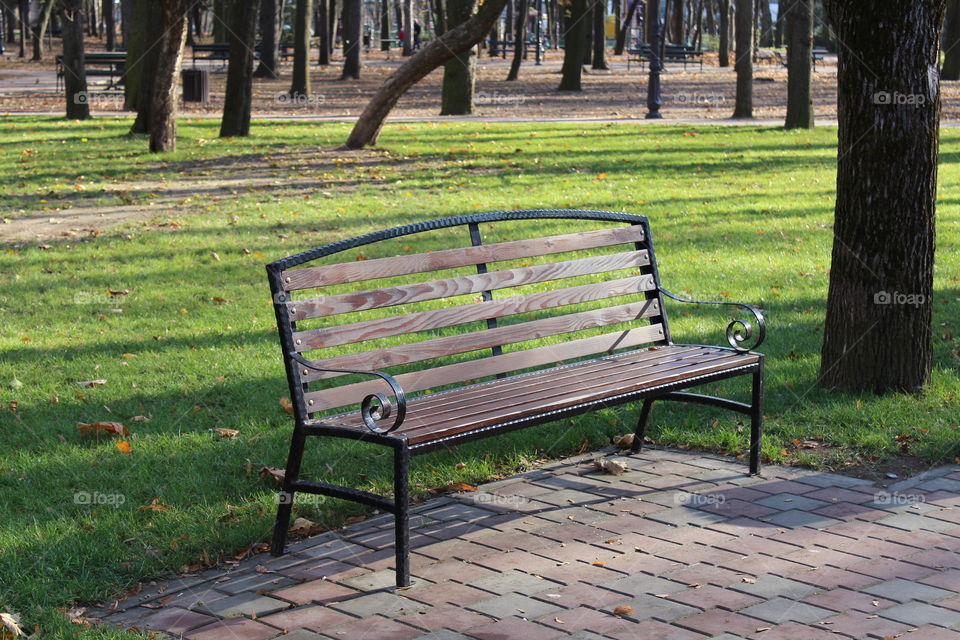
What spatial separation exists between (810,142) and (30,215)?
11843 mm

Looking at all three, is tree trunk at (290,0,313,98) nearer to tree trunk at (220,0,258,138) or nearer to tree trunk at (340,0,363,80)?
tree trunk at (220,0,258,138)

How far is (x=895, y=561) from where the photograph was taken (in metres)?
4.07

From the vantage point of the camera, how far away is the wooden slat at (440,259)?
4.31 metres

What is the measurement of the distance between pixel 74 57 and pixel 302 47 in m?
6.72

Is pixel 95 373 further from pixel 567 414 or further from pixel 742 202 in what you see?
pixel 742 202

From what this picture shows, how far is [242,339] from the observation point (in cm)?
726

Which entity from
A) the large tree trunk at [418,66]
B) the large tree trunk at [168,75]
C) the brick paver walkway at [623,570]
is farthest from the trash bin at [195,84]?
the brick paver walkway at [623,570]

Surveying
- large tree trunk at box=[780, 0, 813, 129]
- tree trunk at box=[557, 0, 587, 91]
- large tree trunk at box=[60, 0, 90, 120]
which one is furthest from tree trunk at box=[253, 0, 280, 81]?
large tree trunk at box=[780, 0, 813, 129]

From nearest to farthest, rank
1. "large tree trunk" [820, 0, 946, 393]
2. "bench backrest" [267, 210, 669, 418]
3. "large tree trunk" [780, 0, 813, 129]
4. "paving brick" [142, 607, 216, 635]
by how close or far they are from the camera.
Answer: "paving brick" [142, 607, 216, 635] → "bench backrest" [267, 210, 669, 418] → "large tree trunk" [820, 0, 946, 393] → "large tree trunk" [780, 0, 813, 129]

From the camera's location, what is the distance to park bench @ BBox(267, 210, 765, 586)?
13.6ft

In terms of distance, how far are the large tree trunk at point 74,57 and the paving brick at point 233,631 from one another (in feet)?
57.3

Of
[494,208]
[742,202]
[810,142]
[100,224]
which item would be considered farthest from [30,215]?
[810,142]

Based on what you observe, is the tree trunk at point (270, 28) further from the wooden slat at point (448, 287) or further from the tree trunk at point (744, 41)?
the wooden slat at point (448, 287)

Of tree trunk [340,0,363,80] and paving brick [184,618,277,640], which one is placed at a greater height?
tree trunk [340,0,363,80]
